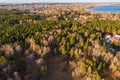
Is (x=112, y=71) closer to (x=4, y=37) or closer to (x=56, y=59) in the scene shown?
(x=56, y=59)

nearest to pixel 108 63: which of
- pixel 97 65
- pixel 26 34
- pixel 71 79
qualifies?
pixel 97 65

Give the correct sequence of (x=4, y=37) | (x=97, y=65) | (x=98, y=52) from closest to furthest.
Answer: (x=97, y=65)
(x=98, y=52)
(x=4, y=37)

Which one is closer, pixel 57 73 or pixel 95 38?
pixel 57 73

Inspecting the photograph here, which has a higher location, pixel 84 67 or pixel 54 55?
pixel 84 67

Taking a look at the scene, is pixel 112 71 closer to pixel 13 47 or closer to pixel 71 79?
pixel 71 79

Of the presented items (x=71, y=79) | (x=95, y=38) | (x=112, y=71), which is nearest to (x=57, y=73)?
(x=71, y=79)

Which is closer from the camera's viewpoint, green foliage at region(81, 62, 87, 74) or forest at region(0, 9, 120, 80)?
green foliage at region(81, 62, 87, 74)

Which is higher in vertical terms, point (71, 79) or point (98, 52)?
point (98, 52)

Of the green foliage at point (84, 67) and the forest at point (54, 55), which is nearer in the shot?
the green foliage at point (84, 67)

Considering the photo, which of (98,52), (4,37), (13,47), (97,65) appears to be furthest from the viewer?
(4,37)

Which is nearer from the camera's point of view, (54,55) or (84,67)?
(84,67)
